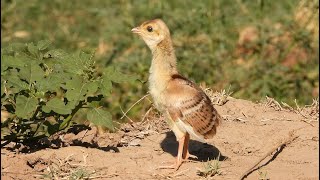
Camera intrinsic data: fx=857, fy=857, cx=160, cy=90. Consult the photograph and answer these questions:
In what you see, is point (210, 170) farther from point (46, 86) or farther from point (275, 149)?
point (46, 86)

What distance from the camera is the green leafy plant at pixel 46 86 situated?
6574 millimetres

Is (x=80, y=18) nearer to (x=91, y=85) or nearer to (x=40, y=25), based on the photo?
(x=40, y=25)

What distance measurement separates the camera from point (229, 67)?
1090 centimetres

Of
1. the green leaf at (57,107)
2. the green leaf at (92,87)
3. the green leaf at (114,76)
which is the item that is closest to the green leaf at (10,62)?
the green leaf at (57,107)

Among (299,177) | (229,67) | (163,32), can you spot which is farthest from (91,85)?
(229,67)

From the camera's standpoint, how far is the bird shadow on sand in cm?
737

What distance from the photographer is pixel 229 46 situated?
11.3 m

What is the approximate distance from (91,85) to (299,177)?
69.7 inches

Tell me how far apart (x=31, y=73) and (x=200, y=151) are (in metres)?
1.76

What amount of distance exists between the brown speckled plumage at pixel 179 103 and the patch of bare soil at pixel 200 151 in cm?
25

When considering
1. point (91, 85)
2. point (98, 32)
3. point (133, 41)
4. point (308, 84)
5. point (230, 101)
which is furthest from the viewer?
point (98, 32)

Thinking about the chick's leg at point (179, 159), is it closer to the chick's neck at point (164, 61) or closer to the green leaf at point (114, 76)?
the chick's neck at point (164, 61)

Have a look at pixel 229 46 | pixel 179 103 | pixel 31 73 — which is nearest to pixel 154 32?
pixel 179 103

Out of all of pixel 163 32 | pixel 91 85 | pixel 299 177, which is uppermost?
pixel 163 32
